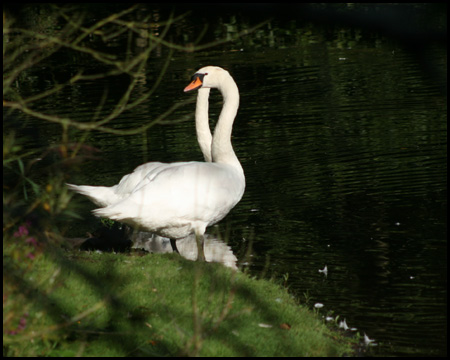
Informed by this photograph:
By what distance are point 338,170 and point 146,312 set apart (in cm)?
527

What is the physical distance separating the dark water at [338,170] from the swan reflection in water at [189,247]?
184 millimetres

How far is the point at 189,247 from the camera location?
849 cm

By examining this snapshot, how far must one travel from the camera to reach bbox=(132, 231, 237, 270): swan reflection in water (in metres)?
7.96

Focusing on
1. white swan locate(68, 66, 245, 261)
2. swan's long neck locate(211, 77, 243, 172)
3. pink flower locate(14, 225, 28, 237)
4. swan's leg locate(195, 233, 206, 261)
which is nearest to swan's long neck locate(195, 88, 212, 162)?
swan's long neck locate(211, 77, 243, 172)

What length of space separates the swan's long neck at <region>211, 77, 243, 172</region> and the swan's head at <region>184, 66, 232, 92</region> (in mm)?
73

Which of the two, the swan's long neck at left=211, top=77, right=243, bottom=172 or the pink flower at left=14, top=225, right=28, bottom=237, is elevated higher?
the pink flower at left=14, top=225, right=28, bottom=237

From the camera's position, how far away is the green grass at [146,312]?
16.4ft

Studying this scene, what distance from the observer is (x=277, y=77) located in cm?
1716

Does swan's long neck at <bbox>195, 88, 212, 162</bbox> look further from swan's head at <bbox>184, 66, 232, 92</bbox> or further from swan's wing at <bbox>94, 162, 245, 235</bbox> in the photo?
swan's wing at <bbox>94, 162, 245, 235</bbox>

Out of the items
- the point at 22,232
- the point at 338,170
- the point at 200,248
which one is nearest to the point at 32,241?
the point at 22,232

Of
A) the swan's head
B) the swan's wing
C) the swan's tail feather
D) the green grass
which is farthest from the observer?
the swan's head

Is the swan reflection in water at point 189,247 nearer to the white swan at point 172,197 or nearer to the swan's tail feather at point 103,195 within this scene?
the white swan at point 172,197

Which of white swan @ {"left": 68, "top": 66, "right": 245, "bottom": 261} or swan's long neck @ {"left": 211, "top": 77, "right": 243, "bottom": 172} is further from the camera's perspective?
swan's long neck @ {"left": 211, "top": 77, "right": 243, "bottom": 172}

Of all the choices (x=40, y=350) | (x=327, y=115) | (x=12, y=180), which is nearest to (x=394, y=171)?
(x=327, y=115)
